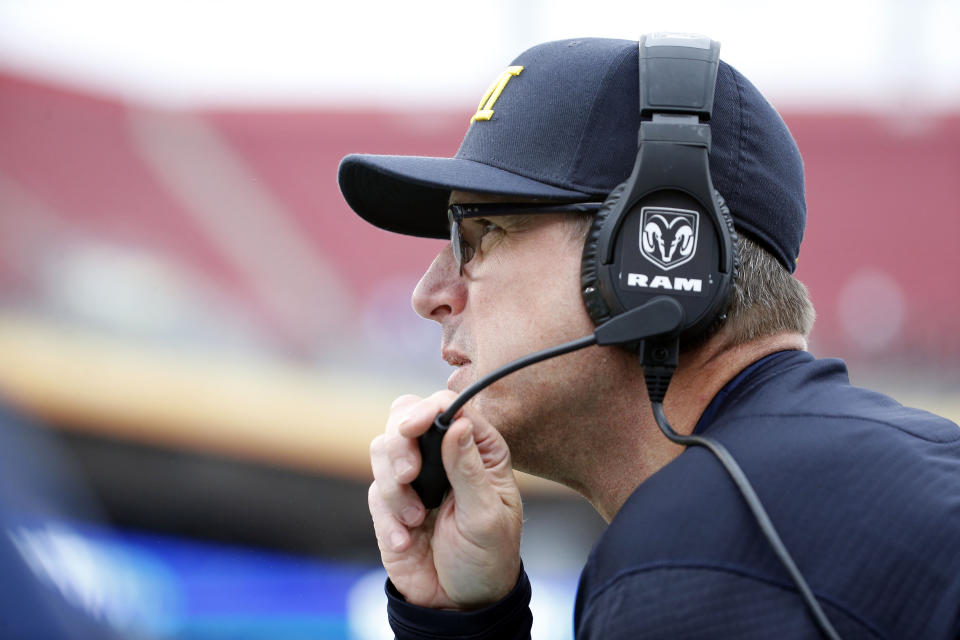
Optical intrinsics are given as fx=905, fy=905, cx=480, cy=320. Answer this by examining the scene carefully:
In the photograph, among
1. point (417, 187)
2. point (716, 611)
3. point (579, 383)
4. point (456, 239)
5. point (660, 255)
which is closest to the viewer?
point (716, 611)

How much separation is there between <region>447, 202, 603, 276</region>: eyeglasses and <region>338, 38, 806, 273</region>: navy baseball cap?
0.04 ft

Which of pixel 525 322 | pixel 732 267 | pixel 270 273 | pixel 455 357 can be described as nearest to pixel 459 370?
pixel 455 357

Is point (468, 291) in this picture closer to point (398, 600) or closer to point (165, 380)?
point (398, 600)

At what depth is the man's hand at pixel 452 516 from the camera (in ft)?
3.14

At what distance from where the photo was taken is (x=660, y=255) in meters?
0.90

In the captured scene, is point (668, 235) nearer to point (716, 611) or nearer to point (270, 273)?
point (716, 611)

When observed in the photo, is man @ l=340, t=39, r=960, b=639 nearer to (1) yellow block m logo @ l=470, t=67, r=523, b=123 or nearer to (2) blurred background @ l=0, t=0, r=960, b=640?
(1) yellow block m logo @ l=470, t=67, r=523, b=123

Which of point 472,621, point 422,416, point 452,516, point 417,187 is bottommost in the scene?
point 472,621

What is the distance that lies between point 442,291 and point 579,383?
0.80 ft

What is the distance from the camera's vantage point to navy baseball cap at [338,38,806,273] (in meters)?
0.98

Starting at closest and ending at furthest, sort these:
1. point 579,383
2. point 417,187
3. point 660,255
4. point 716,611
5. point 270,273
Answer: point 716,611
point 660,255
point 579,383
point 417,187
point 270,273

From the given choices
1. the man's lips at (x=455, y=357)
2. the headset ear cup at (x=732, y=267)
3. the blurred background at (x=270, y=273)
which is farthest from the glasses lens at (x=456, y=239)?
the blurred background at (x=270, y=273)

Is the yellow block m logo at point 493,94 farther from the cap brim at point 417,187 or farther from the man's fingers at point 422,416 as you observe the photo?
the man's fingers at point 422,416

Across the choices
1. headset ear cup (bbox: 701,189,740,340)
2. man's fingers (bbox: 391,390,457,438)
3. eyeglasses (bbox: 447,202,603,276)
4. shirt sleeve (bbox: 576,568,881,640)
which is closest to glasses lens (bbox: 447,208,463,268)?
eyeglasses (bbox: 447,202,603,276)
